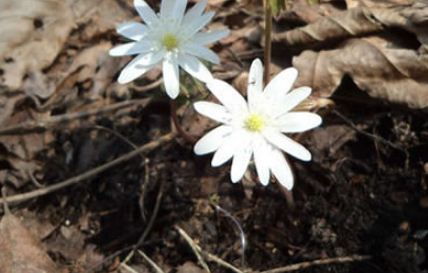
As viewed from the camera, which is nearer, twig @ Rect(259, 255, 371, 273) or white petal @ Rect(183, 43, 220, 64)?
white petal @ Rect(183, 43, 220, 64)

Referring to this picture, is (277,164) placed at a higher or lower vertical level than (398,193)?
higher

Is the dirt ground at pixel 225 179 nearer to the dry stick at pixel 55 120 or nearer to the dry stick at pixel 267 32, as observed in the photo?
the dry stick at pixel 55 120

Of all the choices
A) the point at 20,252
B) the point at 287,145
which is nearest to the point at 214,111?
the point at 287,145

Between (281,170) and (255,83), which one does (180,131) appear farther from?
(281,170)

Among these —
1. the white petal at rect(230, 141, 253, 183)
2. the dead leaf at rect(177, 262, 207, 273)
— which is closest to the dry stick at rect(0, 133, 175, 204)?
the dead leaf at rect(177, 262, 207, 273)

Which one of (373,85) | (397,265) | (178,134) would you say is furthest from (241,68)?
(397,265)

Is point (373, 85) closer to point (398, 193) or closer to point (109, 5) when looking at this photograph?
point (398, 193)

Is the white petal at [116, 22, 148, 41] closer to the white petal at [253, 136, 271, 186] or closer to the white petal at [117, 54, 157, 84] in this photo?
the white petal at [117, 54, 157, 84]

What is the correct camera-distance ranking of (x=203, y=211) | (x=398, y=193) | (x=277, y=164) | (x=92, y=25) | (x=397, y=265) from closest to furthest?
(x=277, y=164), (x=397, y=265), (x=398, y=193), (x=203, y=211), (x=92, y=25)
